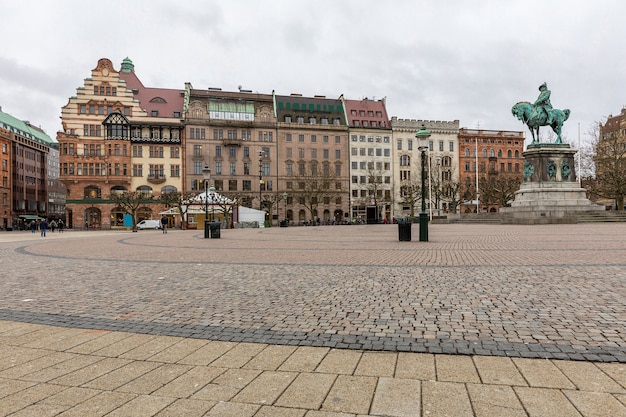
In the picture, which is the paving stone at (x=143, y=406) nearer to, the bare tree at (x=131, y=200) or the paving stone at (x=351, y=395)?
the paving stone at (x=351, y=395)

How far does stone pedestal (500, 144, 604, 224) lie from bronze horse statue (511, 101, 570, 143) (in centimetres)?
185

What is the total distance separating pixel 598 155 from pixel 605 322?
2332 inches

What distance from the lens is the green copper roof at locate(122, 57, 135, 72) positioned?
71.6 meters

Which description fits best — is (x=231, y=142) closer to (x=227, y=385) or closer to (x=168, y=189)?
(x=168, y=189)

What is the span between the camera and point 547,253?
12.5 m

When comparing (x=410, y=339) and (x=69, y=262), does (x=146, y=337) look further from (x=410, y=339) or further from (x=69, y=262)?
(x=69, y=262)

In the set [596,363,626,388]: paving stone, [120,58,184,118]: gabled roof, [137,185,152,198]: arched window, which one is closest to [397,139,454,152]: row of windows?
[120,58,184,118]: gabled roof

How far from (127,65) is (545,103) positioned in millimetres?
63944

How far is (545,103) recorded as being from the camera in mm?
40844

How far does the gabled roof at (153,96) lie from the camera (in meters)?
67.8

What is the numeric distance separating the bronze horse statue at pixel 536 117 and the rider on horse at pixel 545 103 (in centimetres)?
20

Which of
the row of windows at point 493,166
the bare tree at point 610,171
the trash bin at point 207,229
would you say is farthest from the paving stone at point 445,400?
the row of windows at point 493,166

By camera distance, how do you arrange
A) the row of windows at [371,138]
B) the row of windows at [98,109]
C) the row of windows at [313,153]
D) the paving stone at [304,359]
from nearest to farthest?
1. the paving stone at [304,359]
2. the row of windows at [98,109]
3. the row of windows at [313,153]
4. the row of windows at [371,138]

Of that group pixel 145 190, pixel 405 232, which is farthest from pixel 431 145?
pixel 405 232
